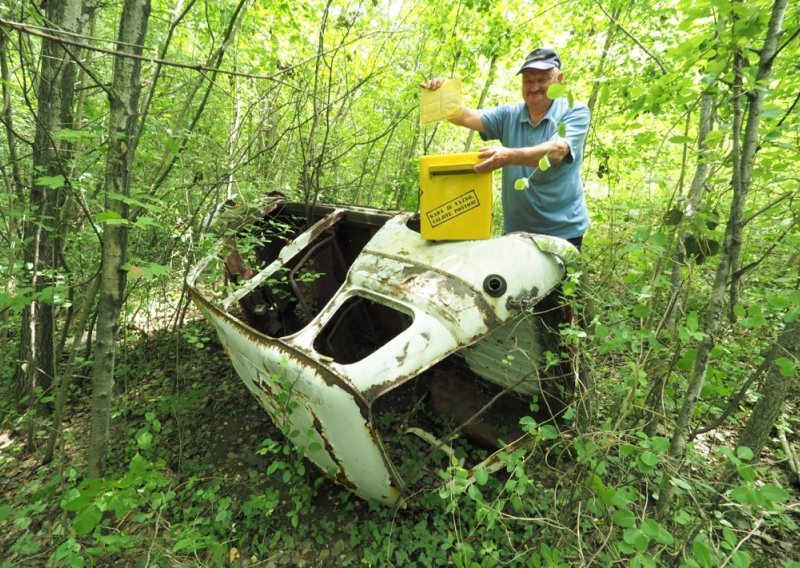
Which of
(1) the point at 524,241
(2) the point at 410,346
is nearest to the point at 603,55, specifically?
(1) the point at 524,241

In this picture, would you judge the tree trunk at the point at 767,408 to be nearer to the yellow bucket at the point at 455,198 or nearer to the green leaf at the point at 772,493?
the green leaf at the point at 772,493

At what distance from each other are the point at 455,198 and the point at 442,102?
2.13 ft

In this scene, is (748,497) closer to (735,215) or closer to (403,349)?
(735,215)

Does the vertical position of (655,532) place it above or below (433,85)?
below

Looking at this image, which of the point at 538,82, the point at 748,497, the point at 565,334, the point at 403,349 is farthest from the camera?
the point at 538,82

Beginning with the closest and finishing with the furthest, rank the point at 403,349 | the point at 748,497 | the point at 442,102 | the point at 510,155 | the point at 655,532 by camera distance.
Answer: the point at 748,497 → the point at 655,532 → the point at 403,349 → the point at 510,155 → the point at 442,102

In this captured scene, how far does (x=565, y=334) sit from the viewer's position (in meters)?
1.93

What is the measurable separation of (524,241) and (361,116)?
201 inches

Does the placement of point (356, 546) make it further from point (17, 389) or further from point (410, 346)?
point (17, 389)

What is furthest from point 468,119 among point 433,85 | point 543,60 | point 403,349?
point 403,349

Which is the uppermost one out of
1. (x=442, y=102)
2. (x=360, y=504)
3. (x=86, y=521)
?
(x=442, y=102)

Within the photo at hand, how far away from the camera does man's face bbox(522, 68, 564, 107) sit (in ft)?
7.92

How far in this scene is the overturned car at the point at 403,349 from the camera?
180 cm

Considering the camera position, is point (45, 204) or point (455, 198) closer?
point (455, 198)
